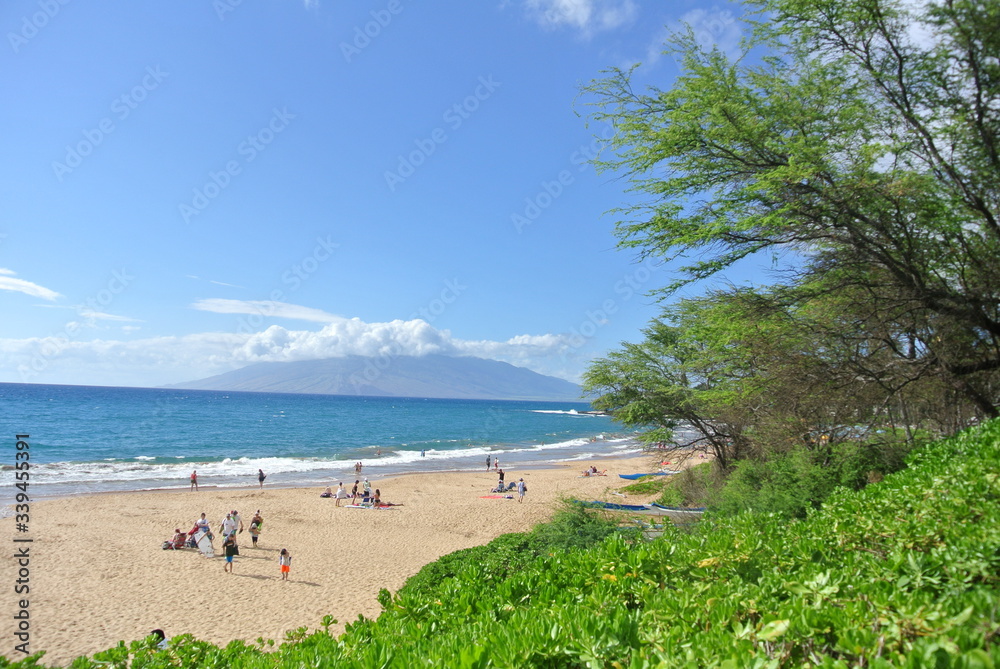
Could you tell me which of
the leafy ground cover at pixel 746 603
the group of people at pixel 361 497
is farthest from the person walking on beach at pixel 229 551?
the leafy ground cover at pixel 746 603

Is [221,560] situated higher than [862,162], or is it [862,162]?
[862,162]

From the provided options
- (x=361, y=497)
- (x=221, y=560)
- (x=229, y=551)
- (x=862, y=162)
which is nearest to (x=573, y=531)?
(x=862, y=162)

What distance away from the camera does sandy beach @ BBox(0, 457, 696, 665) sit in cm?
1321

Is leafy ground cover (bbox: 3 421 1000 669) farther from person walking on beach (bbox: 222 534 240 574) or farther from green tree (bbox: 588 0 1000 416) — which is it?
person walking on beach (bbox: 222 534 240 574)

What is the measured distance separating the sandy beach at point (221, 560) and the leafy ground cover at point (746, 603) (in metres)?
10.5

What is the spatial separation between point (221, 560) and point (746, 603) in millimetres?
20040

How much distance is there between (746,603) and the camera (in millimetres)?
2988

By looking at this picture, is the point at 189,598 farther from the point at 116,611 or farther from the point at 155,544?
the point at 155,544

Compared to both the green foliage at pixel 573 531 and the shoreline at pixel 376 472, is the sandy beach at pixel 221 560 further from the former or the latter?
the green foliage at pixel 573 531

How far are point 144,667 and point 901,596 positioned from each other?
5.60 meters

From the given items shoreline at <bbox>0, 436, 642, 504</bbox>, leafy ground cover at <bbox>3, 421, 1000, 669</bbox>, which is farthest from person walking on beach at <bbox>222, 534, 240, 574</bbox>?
leafy ground cover at <bbox>3, 421, 1000, 669</bbox>

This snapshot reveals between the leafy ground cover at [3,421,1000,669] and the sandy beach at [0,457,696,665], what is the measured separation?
10479 millimetres

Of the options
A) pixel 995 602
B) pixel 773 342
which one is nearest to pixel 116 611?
pixel 773 342

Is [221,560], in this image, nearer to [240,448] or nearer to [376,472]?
[376,472]
